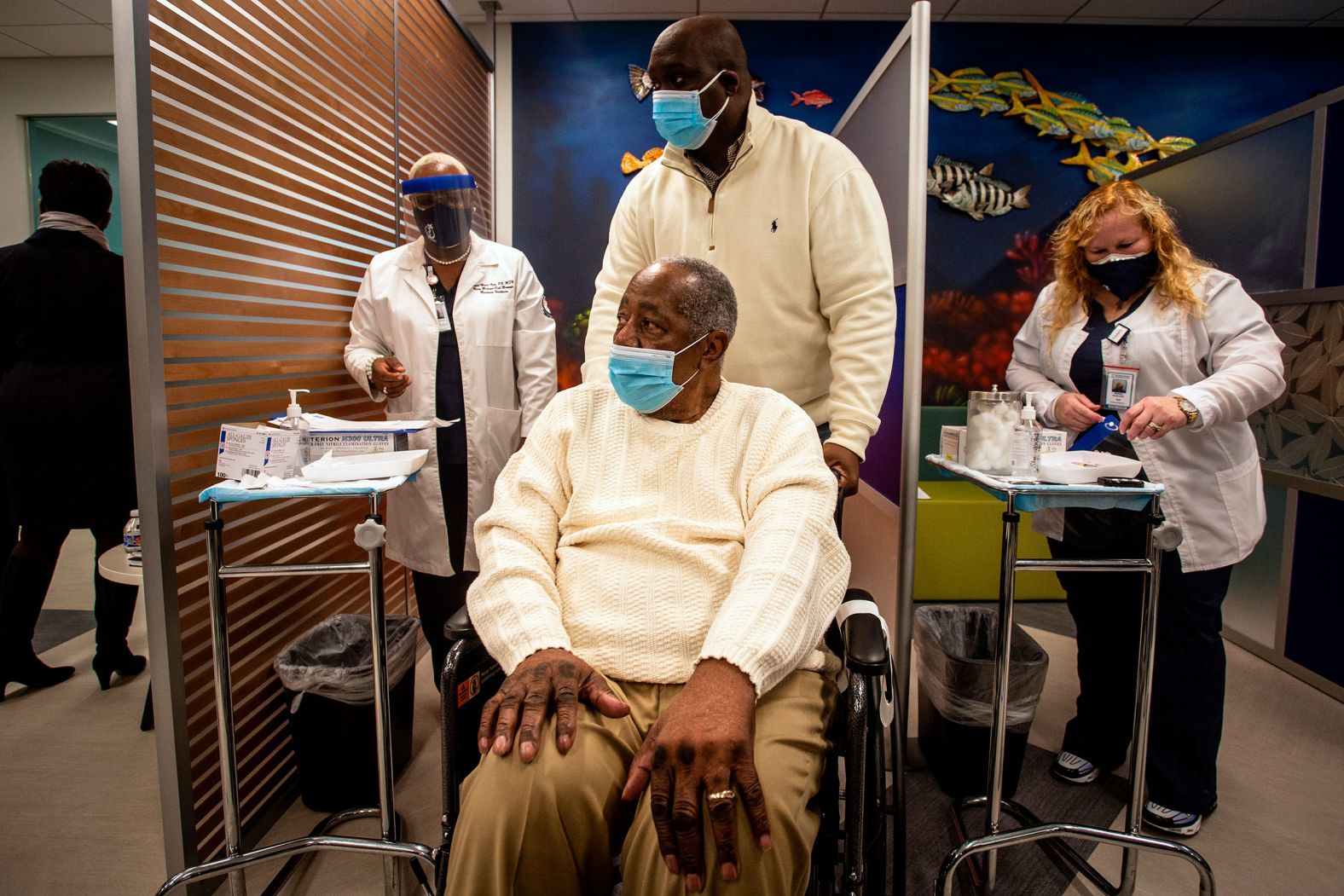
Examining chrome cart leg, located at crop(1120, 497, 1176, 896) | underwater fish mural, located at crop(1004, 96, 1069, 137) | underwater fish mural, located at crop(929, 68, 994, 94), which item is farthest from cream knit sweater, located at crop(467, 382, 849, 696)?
underwater fish mural, located at crop(1004, 96, 1069, 137)

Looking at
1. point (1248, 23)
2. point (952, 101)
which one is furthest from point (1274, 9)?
point (952, 101)

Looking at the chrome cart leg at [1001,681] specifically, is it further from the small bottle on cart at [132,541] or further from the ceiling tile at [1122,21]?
the ceiling tile at [1122,21]

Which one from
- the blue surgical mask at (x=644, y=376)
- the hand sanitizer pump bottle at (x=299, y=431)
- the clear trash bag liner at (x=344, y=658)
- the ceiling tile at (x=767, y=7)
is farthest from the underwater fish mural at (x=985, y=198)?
the hand sanitizer pump bottle at (x=299, y=431)

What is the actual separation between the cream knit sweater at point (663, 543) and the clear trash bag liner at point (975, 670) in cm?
87

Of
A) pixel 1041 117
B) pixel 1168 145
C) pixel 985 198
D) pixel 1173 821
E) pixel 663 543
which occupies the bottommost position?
pixel 1173 821

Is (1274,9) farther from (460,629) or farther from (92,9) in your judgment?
(92,9)

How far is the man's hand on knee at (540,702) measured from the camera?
1087mm

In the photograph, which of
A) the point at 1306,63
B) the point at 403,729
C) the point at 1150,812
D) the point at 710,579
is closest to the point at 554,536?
the point at 710,579

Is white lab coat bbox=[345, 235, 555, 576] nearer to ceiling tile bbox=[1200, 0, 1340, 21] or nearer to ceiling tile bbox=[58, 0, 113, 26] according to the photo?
ceiling tile bbox=[58, 0, 113, 26]

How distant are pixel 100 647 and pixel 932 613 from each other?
9.71 ft

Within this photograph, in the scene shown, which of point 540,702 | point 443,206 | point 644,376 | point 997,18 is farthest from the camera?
point 997,18

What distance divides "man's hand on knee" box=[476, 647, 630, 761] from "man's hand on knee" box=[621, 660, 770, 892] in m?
0.11

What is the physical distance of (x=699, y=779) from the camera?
3.32 ft

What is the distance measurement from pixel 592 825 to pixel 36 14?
5.47 meters
